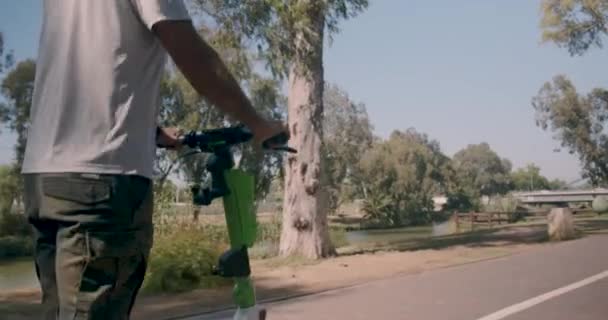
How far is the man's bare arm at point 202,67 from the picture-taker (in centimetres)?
166

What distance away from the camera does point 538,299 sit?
24.0ft

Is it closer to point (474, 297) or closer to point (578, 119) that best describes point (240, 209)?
point (474, 297)

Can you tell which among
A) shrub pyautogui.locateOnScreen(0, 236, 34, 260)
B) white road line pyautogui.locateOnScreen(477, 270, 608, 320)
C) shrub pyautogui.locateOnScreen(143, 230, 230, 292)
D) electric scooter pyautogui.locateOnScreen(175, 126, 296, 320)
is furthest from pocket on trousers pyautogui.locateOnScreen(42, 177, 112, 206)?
shrub pyautogui.locateOnScreen(0, 236, 34, 260)

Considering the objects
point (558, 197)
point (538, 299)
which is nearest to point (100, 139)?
point (538, 299)

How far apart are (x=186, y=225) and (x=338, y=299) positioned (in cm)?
443

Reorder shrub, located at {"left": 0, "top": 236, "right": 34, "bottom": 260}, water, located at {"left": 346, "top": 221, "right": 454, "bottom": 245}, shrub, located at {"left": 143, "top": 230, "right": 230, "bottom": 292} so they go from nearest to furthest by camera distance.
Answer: shrub, located at {"left": 143, "top": 230, "right": 230, "bottom": 292}, water, located at {"left": 346, "top": 221, "right": 454, "bottom": 245}, shrub, located at {"left": 0, "top": 236, "right": 34, "bottom": 260}

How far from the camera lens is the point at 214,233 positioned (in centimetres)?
1122

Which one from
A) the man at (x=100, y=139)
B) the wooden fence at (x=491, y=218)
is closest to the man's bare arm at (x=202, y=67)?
the man at (x=100, y=139)

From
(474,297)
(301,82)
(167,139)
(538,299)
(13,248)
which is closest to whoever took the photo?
(167,139)

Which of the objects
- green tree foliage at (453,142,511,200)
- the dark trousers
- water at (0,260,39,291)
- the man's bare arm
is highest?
green tree foliage at (453,142,511,200)

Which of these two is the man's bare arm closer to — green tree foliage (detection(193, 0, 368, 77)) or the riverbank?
the riverbank

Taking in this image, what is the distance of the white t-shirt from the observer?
1.65 metres

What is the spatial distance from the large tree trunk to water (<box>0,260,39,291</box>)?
590 cm

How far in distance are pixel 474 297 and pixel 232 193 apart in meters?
6.02
